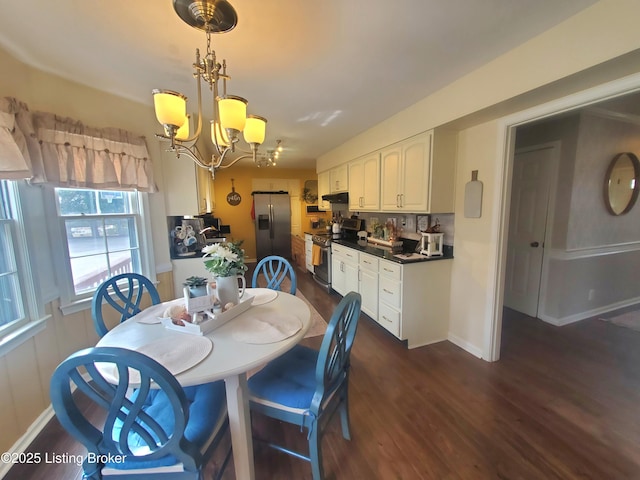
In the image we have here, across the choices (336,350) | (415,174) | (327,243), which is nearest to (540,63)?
(415,174)

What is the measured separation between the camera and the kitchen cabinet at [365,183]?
10.4 feet

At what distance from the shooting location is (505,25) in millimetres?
1372

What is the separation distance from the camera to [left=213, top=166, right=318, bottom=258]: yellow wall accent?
5852 millimetres

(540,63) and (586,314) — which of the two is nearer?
(540,63)

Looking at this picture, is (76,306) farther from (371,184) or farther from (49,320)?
(371,184)

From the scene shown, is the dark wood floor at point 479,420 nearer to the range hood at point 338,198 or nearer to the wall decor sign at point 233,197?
the range hood at point 338,198

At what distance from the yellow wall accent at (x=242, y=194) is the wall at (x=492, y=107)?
3.42m

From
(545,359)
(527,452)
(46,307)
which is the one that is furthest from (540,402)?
(46,307)

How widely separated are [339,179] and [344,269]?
1540mm

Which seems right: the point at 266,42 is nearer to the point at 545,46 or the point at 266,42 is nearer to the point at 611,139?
the point at 545,46

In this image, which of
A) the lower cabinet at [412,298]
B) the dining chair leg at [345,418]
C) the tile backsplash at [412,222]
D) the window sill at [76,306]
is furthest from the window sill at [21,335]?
the tile backsplash at [412,222]

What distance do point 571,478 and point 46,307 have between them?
331 cm

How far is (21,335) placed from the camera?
1498 mm

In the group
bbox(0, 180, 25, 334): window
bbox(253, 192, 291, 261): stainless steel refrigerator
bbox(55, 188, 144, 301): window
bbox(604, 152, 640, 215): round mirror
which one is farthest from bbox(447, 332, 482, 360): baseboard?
bbox(253, 192, 291, 261): stainless steel refrigerator
